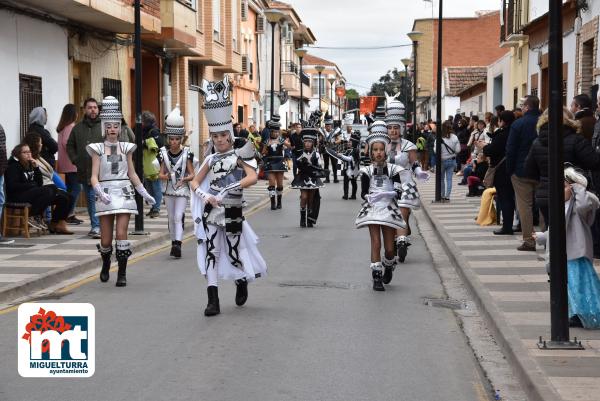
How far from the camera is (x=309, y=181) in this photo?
59.1 ft

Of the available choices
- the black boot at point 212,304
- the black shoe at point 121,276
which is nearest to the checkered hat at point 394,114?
the black shoe at point 121,276

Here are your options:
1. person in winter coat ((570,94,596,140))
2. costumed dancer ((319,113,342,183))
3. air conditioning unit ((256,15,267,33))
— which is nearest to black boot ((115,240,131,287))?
person in winter coat ((570,94,596,140))

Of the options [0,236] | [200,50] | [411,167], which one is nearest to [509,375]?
[411,167]

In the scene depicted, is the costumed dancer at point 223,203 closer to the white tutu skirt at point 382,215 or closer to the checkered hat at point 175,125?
the white tutu skirt at point 382,215

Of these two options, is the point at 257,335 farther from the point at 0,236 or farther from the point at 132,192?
the point at 0,236

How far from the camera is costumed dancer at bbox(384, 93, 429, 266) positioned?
12.1 meters

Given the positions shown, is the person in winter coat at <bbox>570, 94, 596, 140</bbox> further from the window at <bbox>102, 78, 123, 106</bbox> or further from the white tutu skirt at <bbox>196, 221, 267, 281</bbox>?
the window at <bbox>102, 78, 123, 106</bbox>

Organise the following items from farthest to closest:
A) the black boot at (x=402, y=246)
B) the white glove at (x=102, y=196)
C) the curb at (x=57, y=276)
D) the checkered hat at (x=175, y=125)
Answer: the checkered hat at (x=175, y=125) → the black boot at (x=402, y=246) → the white glove at (x=102, y=196) → the curb at (x=57, y=276)

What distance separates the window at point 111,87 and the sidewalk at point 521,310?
400 inches

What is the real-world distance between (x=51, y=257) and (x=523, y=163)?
6567 millimetres

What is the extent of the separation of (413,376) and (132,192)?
5256 mm

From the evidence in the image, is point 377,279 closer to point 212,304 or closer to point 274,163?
point 212,304

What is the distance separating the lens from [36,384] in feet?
21.3

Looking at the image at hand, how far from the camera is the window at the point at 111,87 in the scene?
2352 cm
